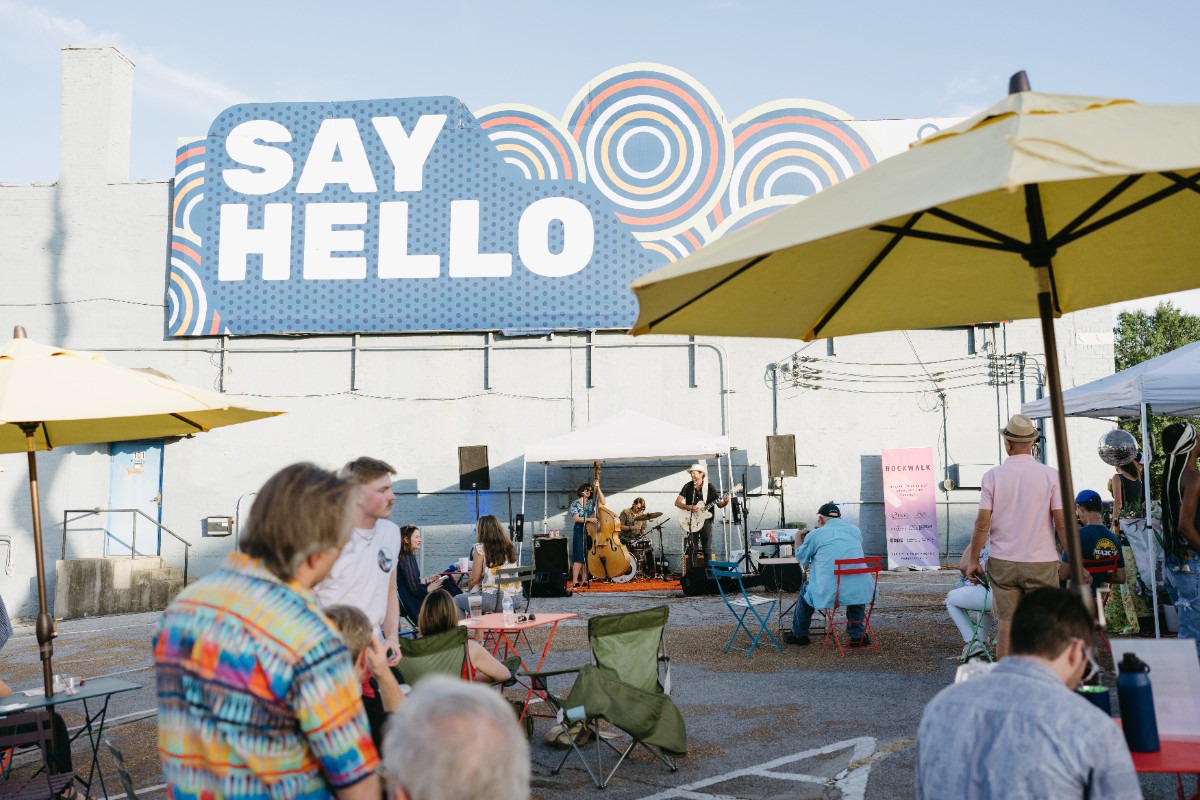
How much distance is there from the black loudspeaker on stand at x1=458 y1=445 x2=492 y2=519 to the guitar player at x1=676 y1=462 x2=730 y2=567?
131 inches

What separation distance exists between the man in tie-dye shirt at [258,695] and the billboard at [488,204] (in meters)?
15.5

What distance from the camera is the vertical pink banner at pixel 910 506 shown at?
16.8 meters

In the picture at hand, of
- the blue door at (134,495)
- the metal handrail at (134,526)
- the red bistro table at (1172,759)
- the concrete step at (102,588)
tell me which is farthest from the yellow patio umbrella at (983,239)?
the blue door at (134,495)

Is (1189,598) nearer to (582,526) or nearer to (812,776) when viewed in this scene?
(812,776)

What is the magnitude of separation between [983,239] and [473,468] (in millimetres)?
13412

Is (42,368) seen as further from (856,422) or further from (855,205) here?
(856,422)

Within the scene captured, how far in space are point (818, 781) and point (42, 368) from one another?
4.18 metres

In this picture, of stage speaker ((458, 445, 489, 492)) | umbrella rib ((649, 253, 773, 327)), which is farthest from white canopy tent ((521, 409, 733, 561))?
umbrella rib ((649, 253, 773, 327))

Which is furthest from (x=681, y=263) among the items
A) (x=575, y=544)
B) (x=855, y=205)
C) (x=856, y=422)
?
(x=856, y=422)

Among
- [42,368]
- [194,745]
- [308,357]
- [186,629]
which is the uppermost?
[308,357]

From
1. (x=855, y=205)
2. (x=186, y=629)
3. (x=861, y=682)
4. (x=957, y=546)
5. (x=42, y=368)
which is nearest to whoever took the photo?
(x=186, y=629)

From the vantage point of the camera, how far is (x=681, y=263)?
2713 millimetres

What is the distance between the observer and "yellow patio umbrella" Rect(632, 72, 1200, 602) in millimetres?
2166

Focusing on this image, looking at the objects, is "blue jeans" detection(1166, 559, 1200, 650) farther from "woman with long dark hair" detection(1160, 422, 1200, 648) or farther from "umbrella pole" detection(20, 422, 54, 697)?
"umbrella pole" detection(20, 422, 54, 697)
